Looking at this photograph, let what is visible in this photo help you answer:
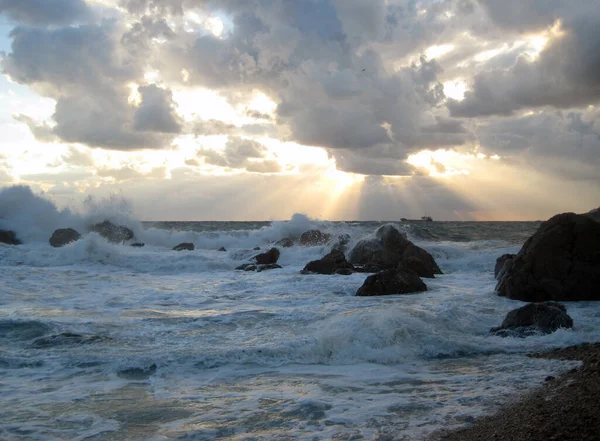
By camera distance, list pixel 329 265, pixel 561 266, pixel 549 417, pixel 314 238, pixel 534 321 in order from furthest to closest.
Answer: pixel 314 238, pixel 329 265, pixel 561 266, pixel 534 321, pixel 549 417

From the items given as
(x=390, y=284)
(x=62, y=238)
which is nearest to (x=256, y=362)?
(x=390, y=284)

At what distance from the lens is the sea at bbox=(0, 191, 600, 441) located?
562 cm

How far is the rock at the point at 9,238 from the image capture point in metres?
30.1

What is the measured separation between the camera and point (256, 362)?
8.10 m

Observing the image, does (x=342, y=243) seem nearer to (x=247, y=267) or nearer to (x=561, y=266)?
(x=247, y=267)

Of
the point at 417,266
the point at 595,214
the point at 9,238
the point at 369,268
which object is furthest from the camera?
the point at 9,238

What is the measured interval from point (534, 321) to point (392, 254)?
11.4 metres

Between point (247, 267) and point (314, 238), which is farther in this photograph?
point (314, 238)

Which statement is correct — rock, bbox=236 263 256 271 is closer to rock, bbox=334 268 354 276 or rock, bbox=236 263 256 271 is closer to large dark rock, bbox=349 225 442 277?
large dark rock, bbox=349 225 442 277

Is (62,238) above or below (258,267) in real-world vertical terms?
above

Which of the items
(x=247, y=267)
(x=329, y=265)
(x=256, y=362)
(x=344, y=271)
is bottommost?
(x=256, y=362)

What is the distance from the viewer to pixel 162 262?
80.2 ft

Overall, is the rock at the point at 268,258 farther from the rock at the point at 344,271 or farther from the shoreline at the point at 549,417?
the shoreline at the point at 549,417

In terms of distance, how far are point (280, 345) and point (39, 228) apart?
29.0m
